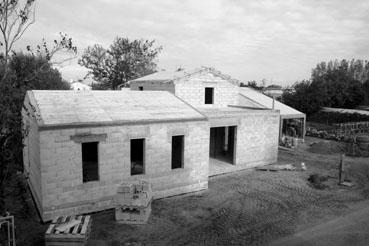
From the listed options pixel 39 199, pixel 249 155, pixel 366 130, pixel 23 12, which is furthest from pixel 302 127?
pixel 23 12

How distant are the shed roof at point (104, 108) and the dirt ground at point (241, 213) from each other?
11.4 feet

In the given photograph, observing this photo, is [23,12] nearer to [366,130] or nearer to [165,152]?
[165,152]

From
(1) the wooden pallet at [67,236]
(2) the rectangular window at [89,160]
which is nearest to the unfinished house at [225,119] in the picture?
(2) the rectangular window at [89,160]

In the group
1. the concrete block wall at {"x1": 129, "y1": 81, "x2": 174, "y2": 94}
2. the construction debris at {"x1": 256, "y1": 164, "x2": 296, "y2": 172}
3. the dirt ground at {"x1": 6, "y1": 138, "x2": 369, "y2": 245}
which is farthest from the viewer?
the concrete block wall at {"x1": 129, "y1": 81, "x2": 174, "y2": 94}

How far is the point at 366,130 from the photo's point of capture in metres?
32.7

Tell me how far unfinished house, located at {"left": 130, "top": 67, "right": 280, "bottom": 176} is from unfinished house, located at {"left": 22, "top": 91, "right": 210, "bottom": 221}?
2.59m

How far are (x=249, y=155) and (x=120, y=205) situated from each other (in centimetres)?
929

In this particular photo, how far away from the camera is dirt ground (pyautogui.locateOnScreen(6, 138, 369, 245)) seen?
31.9ft

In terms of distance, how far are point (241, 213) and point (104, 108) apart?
6.83 meters

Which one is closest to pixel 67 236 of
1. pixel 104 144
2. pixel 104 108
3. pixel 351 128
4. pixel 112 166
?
pixel 112 166

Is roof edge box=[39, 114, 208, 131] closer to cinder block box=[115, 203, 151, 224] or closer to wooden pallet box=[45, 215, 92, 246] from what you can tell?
cinder block box=[115, 203, 151, 224]

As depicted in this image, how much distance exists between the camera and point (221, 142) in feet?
69.5

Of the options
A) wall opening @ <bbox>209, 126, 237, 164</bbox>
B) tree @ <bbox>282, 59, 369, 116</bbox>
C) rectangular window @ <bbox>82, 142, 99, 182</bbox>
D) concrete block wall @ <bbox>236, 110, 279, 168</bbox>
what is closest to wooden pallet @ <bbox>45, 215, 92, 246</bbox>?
rectangular window @ <bbox>82, 142, 99, 182</bbox>

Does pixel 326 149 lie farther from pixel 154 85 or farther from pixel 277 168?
pixel 154 85
